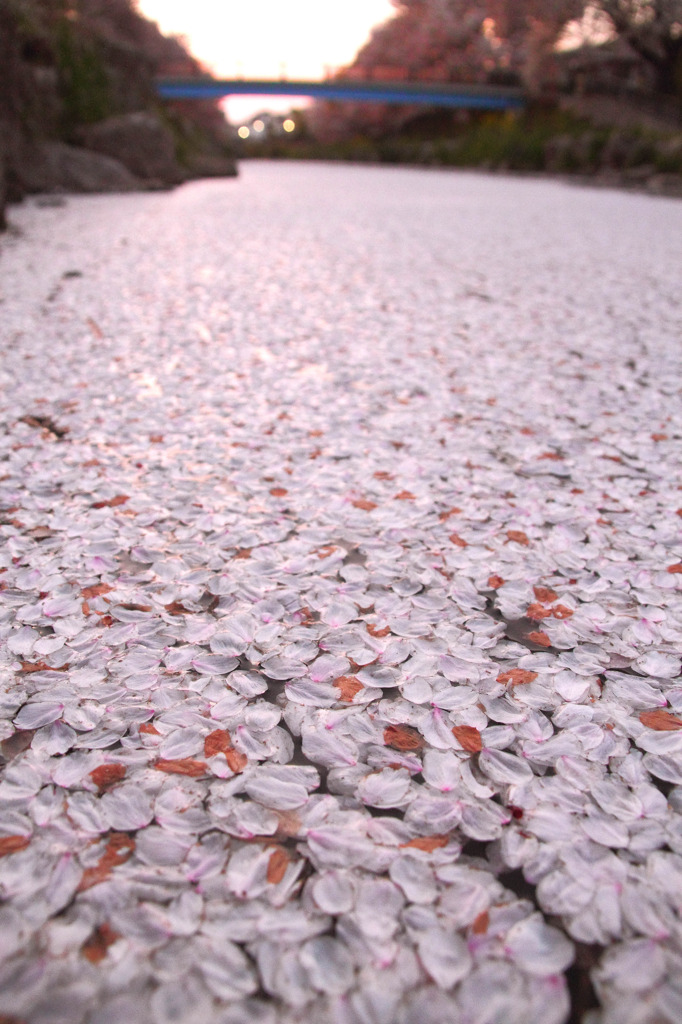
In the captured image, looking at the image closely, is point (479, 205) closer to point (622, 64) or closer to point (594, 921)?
point (594, 921)

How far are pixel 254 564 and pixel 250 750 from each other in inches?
25.4

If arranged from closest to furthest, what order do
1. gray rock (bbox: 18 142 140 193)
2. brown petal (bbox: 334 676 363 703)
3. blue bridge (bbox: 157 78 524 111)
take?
brown petal (bbox: 334 676 363 703)
gray rock (bbox: 18 142 140 193)
blue bridge (bbox: 157 78 524 111)

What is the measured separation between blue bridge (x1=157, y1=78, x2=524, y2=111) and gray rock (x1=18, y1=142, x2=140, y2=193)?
16083 millimetres

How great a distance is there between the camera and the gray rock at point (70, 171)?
9703 mm

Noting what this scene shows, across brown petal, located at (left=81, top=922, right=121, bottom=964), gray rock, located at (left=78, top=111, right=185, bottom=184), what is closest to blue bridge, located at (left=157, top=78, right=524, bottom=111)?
gray rock, located at (left=78, top=111, right=185, bottom=184)

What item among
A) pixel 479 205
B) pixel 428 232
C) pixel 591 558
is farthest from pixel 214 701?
pixel 479 205

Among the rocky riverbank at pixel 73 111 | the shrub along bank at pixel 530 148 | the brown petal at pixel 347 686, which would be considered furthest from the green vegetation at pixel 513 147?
the brown petal at pixel 347 686

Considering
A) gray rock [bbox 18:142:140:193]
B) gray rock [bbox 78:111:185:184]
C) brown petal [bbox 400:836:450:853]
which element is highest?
gray rock [bbox 78:111:185:184]

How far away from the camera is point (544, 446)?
2.62 meters

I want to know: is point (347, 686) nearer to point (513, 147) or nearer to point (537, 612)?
point (537, 612)

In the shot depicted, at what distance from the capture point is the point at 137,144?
11516 mm

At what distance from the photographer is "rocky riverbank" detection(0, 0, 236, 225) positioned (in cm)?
871

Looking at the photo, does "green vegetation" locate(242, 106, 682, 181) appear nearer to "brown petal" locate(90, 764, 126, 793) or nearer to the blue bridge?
the blue bridge

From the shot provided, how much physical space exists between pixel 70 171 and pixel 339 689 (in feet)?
36.7
